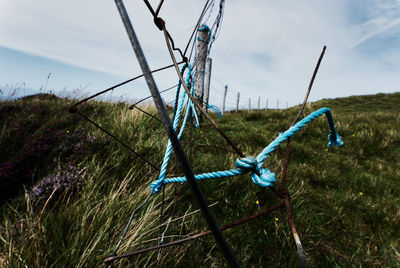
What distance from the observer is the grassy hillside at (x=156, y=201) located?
3.88ft

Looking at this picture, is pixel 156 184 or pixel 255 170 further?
pixel 156 184

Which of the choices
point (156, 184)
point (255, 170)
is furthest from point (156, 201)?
point (255, 170)

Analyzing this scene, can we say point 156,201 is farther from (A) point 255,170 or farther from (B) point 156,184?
(A) point 255,170

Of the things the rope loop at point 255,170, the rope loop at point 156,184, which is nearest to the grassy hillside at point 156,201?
the rope loop at point 156,184

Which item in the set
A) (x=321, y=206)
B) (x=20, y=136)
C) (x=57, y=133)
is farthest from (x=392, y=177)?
(x=20, y=136)

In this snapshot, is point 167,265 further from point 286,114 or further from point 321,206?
point 286,114

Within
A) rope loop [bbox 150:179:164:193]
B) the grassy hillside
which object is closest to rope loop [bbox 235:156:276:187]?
rope loop [bbox 150:179:164:193]

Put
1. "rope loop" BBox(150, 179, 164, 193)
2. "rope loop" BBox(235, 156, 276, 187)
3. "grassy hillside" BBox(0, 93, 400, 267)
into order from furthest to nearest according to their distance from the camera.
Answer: "grassy hillside" BBox(0, 93, 400, 267) → "rope loop" BBox(150, 179, 164, 193) → "rope loop" BBox(235, 156, 276, 187)

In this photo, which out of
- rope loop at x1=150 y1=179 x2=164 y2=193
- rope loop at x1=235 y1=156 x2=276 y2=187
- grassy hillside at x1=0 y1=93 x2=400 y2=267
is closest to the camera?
rope loop at x1=235 y1=156 x2=276 y2=187

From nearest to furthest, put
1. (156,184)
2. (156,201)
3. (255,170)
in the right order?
1. (255,170)
2. (156,184)
3. (156,201)

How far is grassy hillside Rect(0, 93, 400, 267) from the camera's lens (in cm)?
118

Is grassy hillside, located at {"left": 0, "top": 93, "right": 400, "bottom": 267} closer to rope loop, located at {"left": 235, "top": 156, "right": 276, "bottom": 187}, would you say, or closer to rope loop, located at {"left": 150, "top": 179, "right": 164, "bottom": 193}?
rope loop, located at {"left": 150, "top": 179, "right": 164, "bottom": 193}

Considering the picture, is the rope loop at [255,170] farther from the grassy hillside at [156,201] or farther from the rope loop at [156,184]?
the grassy hillside at [156,201]

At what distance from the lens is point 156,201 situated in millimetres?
1624
